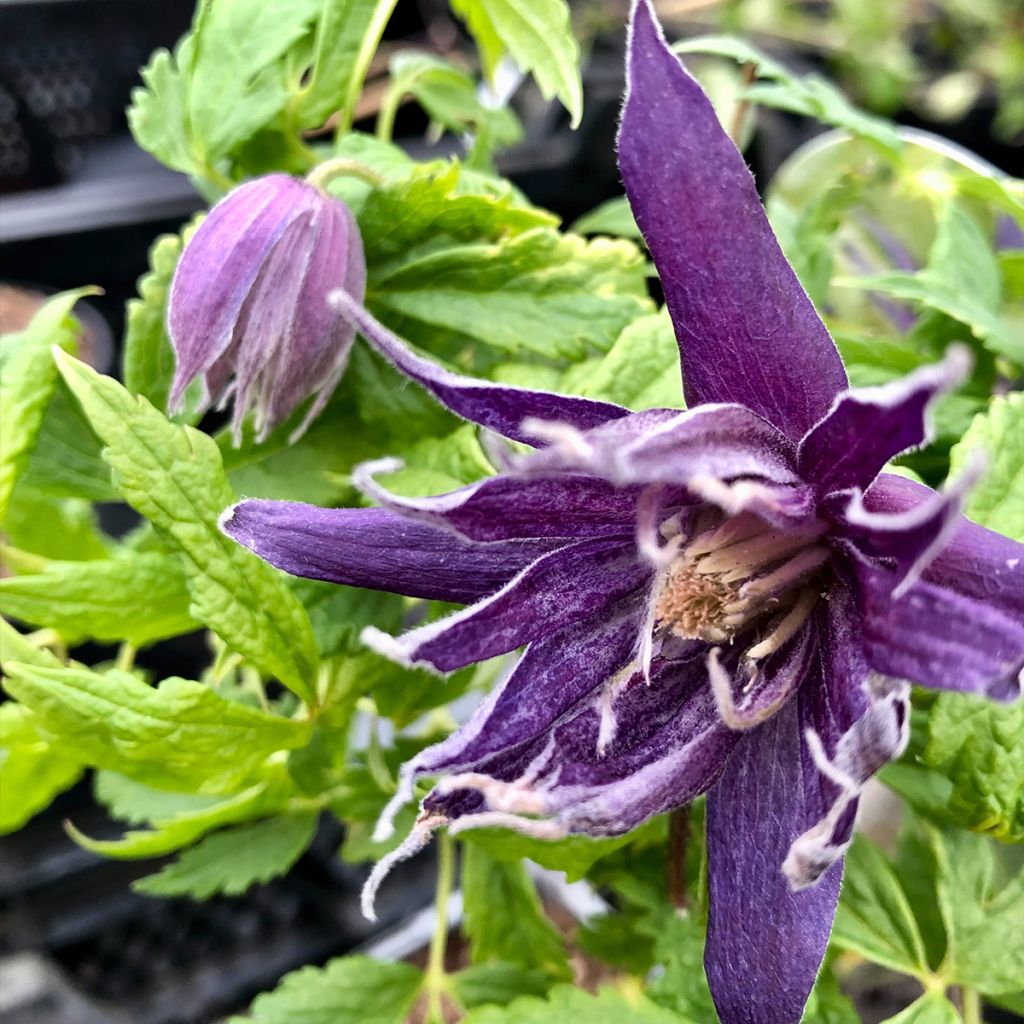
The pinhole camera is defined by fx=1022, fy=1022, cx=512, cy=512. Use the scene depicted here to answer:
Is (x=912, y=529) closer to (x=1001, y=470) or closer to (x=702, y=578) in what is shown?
(x=702, y=578)

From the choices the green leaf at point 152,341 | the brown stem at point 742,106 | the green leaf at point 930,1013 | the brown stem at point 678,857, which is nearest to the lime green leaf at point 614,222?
the brown stem at point 742,106

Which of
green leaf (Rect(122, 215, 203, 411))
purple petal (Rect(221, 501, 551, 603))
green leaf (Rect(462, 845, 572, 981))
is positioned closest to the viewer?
purple petal (Rect(221, 501, 551, 603))

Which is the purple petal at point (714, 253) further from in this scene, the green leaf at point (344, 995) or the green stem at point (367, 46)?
the green leaf at point (344, 995)

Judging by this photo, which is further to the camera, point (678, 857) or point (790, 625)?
point (678, 857)

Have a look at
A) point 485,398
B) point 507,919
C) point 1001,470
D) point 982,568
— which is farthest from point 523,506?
point 507,919

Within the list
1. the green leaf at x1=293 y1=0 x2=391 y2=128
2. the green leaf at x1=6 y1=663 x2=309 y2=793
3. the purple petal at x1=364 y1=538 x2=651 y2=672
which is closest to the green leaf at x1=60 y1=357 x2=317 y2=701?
the green leaf at x1=6 y1=663 x2=309 y2=793

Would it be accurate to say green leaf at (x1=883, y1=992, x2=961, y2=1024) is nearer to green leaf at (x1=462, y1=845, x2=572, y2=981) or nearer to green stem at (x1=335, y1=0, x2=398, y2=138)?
green leaf at (x1=462, y1=845, x2=572, y2=981)

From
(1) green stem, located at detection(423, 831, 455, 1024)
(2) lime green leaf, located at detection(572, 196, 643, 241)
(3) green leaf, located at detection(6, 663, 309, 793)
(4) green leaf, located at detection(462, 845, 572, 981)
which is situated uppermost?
(2) lime green leaf, located at detection(572, 196, 643, 241)
